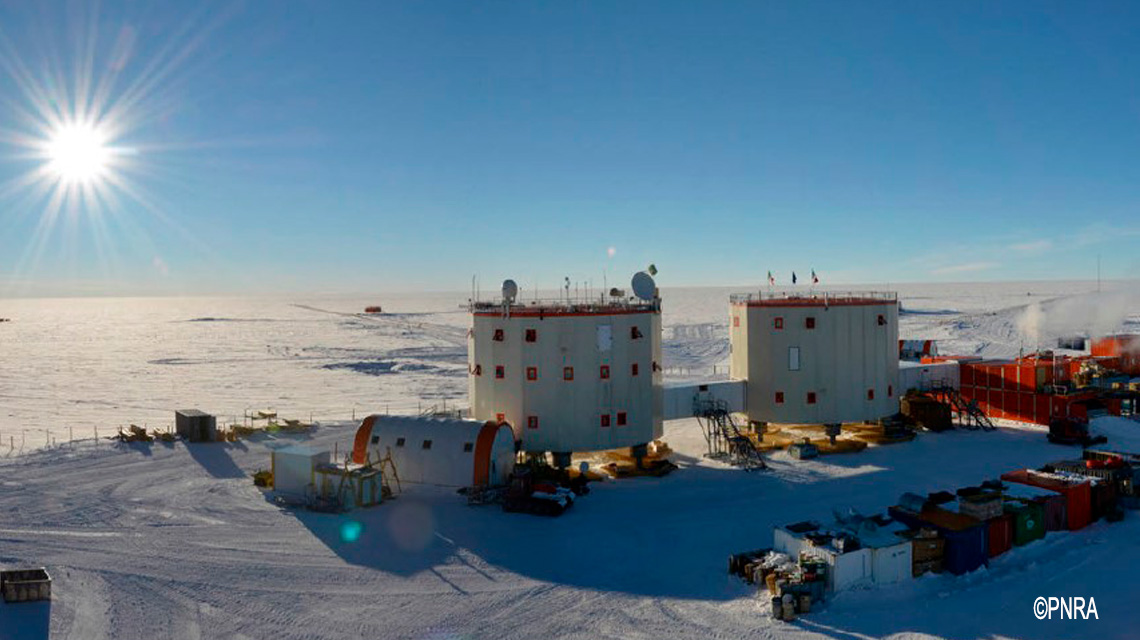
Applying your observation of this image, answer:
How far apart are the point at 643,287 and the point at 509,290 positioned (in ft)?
21.3

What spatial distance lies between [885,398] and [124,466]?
1492 inches

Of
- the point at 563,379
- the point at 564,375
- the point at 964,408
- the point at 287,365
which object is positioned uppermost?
the point at 564,375

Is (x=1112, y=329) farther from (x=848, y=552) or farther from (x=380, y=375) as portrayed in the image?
(x=848, y=552)

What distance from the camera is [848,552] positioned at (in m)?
22.0

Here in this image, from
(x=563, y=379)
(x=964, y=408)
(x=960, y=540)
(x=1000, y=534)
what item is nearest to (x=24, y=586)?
(x=563, y=379)

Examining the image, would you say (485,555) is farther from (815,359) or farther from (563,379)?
(815,359)

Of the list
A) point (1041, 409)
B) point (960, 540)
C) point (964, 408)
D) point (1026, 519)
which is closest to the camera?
point (960, 540)

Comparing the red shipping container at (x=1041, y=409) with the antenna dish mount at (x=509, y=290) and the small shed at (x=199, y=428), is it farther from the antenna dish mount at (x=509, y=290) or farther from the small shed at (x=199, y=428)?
the small shed at (x=199, y=428)

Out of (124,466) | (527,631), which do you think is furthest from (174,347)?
(527,631)

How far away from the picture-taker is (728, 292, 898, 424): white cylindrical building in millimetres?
42781

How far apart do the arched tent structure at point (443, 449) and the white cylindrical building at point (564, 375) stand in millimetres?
2632

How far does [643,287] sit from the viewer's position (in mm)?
40031

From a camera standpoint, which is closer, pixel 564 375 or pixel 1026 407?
pixel 564 375

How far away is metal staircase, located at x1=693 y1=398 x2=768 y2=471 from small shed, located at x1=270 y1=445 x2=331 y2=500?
59.5 ft
